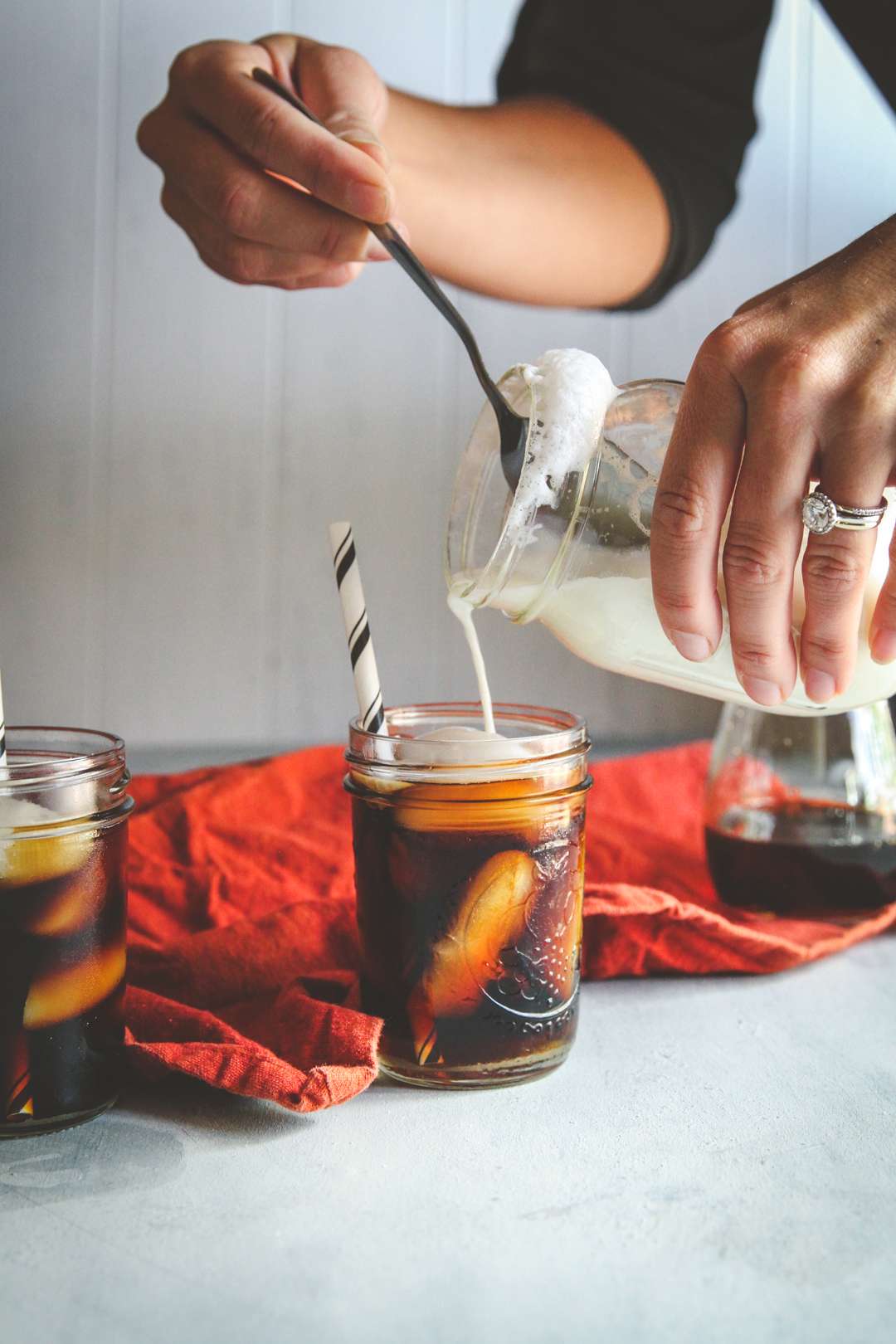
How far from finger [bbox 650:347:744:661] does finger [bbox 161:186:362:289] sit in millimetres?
Result: 382

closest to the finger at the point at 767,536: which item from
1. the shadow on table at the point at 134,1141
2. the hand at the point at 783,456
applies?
the hand at the point at 783,456

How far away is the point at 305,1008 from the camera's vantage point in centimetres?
71

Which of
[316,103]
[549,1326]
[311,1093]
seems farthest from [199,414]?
[549,1326]

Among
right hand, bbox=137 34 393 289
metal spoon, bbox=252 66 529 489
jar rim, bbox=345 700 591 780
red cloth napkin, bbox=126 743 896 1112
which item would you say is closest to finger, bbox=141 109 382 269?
right hand, bbox=137 34 393 289

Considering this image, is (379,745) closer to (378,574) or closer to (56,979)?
(56,979)

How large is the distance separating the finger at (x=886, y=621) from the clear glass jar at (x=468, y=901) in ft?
0.57

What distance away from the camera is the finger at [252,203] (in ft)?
2.74

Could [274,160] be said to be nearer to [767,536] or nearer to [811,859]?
[767,536]

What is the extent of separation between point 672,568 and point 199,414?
110cm

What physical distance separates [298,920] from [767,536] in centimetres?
41

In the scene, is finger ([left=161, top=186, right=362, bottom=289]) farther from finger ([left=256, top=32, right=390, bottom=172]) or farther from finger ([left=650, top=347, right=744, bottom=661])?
finger ([left=650, top=347, right=744, bottom=661])

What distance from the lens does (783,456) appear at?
59cm

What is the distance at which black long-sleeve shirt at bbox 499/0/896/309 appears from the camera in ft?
4.49

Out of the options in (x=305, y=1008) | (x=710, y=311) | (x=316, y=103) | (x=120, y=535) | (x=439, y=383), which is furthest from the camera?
(x=710, y=311)
